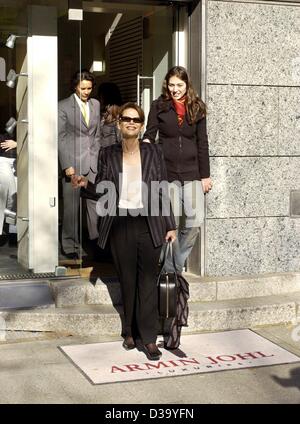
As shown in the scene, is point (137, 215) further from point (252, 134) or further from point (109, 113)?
point (109, 113)

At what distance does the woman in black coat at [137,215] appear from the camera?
5969 mm

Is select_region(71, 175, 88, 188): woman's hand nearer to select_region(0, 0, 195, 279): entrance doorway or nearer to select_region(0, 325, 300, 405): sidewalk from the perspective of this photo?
select_region(0, 0, 195, 279): entrance doorway

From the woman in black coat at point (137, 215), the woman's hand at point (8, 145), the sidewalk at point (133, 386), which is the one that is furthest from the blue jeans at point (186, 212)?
the woman's hand at point (8, 145)

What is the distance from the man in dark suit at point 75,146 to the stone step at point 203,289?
23.1 inches

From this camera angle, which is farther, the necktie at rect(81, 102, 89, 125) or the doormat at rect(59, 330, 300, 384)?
the necktie at rect(81, 102, 89, 125)

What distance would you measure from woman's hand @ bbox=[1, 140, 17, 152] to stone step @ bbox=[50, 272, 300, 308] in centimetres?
137

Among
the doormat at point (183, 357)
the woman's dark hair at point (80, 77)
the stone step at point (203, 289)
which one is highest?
the woman's dark hair at point (80, 77)

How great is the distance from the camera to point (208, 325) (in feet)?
22.3

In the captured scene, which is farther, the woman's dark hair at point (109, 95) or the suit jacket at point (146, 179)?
the woman's dark hair at point (109, 95)

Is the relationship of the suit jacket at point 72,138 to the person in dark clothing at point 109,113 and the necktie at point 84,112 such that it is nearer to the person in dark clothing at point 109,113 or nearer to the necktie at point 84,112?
the necktie at point 84,112

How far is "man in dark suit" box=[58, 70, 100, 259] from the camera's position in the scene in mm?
7469

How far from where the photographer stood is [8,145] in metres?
7.46

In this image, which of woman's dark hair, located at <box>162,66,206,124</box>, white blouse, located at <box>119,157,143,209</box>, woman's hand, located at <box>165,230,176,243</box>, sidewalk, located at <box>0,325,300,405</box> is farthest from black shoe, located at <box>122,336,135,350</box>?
woman's dark hair, located at <box>162,66,206,124</box>

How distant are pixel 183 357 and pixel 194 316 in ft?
2.37
